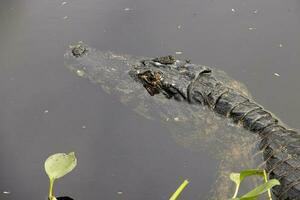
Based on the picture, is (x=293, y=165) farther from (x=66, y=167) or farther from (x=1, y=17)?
(x=1, y=17)

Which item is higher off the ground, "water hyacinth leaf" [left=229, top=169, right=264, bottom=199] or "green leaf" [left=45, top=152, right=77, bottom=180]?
"water hyacinth leaf" [left=229, top=169, right=264, bottom=199]

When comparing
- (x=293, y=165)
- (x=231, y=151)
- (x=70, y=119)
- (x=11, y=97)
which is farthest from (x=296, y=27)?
(x=11, y=97)

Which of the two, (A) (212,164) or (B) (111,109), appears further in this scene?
(B) (111,109)

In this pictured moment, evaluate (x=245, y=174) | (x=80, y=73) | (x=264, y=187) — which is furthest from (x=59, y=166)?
(x=80, y=73)

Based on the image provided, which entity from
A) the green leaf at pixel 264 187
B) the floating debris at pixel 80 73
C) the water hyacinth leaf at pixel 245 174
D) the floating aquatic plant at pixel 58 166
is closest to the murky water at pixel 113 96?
the floating debris at pixel 80 73

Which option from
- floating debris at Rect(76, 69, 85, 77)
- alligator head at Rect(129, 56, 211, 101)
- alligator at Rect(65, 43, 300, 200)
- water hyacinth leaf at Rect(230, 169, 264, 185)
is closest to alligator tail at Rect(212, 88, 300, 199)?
alligator at Rect(65, 43, 300, 200)

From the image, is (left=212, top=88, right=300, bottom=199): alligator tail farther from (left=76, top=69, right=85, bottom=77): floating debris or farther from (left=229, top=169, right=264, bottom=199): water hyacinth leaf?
(left=76, top=69, right=85, bottom=77): floating debris

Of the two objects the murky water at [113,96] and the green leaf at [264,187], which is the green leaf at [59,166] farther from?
the green leaf at [264,187]
